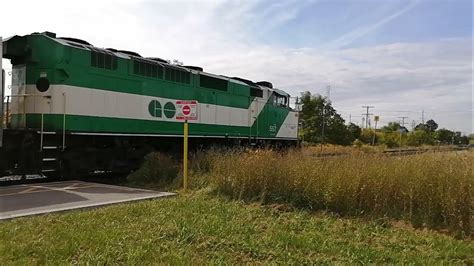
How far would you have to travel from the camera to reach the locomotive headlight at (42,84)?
39.3ft

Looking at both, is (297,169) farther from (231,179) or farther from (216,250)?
(216,250)

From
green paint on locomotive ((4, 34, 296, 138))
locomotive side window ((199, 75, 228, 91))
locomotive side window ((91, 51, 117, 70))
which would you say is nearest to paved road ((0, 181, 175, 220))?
green paint on locomotive ((4, 34, 296, 138))

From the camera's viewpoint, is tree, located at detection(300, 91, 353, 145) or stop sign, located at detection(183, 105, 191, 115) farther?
tree, located at detection(300, 91, 353, 145)

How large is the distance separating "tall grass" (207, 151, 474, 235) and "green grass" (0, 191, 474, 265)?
17.6 inches

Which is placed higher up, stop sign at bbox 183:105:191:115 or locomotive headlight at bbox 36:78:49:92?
locomotive headlight at bbox 36:78:49:92

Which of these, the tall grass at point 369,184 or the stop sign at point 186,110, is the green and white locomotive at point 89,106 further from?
the tall grass at point 369,184

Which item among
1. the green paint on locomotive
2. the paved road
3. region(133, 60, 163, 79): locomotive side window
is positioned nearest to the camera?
the paved road

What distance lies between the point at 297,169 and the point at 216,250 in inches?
146

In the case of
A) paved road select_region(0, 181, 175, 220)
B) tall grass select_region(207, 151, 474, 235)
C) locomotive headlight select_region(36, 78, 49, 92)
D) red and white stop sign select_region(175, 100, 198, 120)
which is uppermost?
locomotive headlight select_region(36, 78, 49, 92)

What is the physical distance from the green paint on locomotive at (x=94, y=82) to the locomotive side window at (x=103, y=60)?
3.6 inches

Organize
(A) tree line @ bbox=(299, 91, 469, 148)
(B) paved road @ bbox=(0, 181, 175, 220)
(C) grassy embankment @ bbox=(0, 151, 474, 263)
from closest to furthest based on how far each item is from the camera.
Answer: (C) grassy embankment @ bbox=(0, 151, 474, 263) → (B) paved road @ bbox=(0, 181, 175, 220) → (A) tree line @ bbox=(299, 91, 469, 148)

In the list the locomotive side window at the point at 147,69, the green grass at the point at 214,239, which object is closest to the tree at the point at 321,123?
the locomotive side window at the point at 147,69

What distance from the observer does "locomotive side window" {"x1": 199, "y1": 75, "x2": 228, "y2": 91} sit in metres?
17.2

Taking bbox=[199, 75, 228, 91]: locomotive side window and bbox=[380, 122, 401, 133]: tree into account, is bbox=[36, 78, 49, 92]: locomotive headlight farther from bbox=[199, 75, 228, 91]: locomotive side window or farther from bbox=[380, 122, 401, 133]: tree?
bbox=[380, 122, 401, 133]: tree
